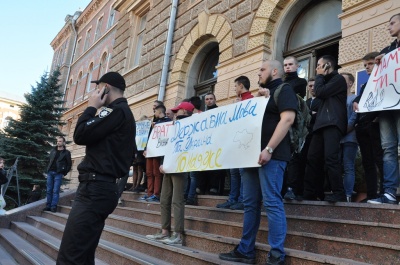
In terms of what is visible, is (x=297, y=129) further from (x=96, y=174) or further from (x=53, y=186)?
(x=53, y=186)

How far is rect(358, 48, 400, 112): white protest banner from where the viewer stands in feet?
12.6

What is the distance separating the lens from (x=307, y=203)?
413cm

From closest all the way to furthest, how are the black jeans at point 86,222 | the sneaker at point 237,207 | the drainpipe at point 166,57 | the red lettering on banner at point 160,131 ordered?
the black jeans at point 86,222, the sneaker at point 237,207, the red lettering on banner at point 160,131, the drainpipe at point 166,57

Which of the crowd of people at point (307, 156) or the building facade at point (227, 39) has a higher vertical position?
the building facade at point (227, 39)

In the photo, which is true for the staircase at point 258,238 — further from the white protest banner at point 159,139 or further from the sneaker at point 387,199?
the white protest banner at point 159,139

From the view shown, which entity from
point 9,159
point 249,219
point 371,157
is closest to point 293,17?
point 371,157

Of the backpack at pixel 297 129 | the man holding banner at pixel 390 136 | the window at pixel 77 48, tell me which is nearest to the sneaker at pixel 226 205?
the backpack at pixel 297 129

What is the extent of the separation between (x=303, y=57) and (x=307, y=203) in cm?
473

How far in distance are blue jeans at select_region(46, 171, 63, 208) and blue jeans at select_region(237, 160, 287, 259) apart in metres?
6.70

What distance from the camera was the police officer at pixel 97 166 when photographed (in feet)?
8.23

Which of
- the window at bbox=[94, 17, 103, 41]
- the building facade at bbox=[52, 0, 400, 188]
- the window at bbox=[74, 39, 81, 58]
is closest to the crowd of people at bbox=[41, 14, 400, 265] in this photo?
the building facade at bbox=[52, 0, 400, 188]

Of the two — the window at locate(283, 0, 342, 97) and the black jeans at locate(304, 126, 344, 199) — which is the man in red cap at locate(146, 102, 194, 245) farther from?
the window at locate(283, 0, 342, 97)

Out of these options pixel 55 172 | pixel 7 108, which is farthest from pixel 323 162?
pixel 7 108

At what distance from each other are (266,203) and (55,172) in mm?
7147
